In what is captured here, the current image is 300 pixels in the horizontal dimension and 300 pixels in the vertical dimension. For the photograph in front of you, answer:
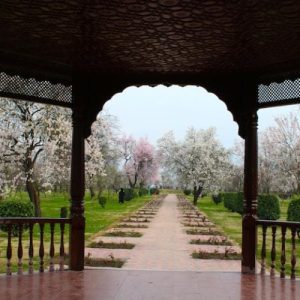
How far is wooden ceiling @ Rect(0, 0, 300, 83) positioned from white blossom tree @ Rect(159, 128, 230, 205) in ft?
100

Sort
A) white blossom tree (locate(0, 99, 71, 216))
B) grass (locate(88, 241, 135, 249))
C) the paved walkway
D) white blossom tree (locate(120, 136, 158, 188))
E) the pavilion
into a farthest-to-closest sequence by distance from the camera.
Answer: white blossom tree (locate(120, 136, 158, 188)) < white blossom tree (locate(0, 99, 71, 216)) < grass (locate(88, 241, 135, 249)) < the paved walkway < the pavilion

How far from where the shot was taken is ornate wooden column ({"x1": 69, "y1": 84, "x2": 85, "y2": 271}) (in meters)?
7.52

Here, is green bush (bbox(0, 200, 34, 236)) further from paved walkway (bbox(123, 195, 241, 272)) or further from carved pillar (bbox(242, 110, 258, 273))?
carved pillar (bbox(242, 110, 258, 273))

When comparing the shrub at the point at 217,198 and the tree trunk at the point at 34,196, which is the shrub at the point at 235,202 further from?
the tree trunk at the point at 34,196

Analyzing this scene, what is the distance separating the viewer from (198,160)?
39.1 metres

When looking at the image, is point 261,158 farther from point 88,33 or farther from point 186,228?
point 88,33

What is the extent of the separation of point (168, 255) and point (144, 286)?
595cm

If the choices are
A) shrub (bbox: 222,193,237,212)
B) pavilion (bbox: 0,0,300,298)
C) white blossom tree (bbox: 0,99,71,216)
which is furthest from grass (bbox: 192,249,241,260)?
shrub (bbox: 222,193,237,212)

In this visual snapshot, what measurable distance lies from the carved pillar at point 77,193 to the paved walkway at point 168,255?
2889mm

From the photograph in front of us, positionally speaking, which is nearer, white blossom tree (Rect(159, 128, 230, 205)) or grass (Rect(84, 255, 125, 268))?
grass (Rect(84, 255, 125, 268))

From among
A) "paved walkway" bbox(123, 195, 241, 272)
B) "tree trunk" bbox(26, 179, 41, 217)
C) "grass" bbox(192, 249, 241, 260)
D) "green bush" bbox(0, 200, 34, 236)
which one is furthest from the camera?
"tree trunk" bbox(26, 179, 41, 217)

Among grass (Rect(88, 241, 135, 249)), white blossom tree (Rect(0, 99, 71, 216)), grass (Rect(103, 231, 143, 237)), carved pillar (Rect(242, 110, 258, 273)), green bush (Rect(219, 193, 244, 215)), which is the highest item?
white blossom tree (Rect(0, 99, 71, 216))

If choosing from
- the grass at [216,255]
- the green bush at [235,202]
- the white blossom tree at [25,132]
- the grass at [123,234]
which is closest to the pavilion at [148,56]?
the grass at [216,255]

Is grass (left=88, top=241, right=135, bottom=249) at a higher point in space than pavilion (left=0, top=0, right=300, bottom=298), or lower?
lower
